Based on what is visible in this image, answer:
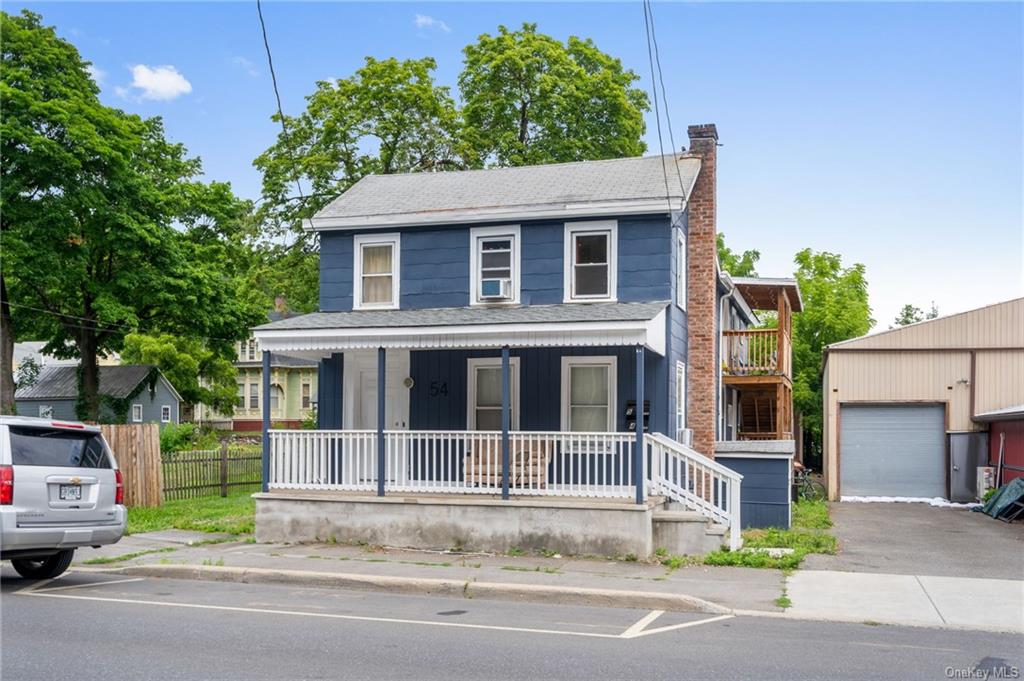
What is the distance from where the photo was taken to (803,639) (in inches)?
372

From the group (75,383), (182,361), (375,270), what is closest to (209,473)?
(375,270)

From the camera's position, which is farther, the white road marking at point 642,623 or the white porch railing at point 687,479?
the white porch railing at point 687,479

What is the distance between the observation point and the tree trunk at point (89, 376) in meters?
38.3

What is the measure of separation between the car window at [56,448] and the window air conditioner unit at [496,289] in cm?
731

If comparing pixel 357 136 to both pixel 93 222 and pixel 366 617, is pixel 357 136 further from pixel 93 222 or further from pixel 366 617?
pixel 366 617

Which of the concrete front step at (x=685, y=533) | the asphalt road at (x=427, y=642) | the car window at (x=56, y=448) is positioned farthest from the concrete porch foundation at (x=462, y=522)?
the car window at (x=56, y=448)

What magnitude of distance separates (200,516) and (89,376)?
21282 mm

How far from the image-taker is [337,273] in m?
19.3

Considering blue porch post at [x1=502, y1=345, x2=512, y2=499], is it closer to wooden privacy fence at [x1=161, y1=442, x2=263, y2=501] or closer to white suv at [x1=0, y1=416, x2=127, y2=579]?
white suv at [x1=0, y1=416, x2=127, y2=579]

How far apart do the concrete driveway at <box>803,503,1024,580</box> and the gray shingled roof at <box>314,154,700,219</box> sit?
6491 mm

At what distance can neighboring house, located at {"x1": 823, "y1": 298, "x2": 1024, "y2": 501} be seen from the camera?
25797 millimetres

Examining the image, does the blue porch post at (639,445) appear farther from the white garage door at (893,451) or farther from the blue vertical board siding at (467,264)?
the white garage door at (893,451)

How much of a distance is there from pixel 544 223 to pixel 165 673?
1181 centimetres

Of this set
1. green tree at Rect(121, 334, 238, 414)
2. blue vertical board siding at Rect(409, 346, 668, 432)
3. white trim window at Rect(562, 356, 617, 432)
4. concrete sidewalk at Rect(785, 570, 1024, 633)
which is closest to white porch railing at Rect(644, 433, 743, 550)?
blue vertical board siding at Rect(409, 346, 668, 432)
